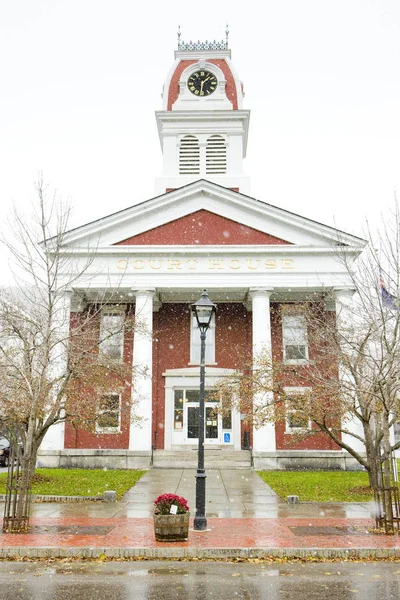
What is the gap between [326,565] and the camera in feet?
31.0

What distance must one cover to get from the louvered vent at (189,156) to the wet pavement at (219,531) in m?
22.8

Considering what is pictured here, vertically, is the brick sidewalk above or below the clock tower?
below

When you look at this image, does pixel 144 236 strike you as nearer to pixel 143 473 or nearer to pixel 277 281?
pixel 277 281

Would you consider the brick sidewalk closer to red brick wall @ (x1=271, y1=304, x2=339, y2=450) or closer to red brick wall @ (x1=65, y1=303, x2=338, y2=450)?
red brick wall @ (x1=271, y1=304, x2=339, y2=450)

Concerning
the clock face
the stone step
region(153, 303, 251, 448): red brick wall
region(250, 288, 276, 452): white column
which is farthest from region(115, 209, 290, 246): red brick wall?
the clock face

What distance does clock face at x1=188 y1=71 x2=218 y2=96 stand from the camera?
126ft

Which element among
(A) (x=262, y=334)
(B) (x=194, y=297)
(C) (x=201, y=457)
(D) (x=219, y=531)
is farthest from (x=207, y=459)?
(D) (x=219, y=531)

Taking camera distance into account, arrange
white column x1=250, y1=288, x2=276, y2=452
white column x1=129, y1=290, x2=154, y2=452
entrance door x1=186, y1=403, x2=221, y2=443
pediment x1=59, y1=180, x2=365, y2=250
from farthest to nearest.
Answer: entrance door x1=186, y1=403, x2=221, y2=443, pediment x1=59, y1=180, x2=365, y2=250, white column x1=250, y1=288, x2=276, y2=452, white column x1=129, y1=290, x2=154, y2=452

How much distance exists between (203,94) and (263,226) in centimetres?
1439

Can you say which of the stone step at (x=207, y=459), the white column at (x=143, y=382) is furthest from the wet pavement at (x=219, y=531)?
the stone step at (x=207, y=459)

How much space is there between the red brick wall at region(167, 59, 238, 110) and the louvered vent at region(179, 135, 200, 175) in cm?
339

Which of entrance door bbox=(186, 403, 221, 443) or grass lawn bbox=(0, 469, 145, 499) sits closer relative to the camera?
grass lawn bbox=(0, 469, 145, 499)

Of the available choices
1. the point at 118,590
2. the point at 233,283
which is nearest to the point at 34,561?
the point at 118,590

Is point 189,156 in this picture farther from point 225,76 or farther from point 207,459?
point 207,459
